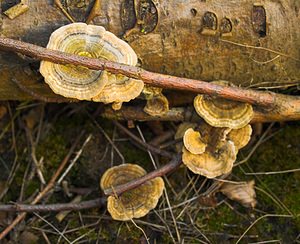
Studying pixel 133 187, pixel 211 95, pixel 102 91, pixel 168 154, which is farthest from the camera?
pixel 168 154

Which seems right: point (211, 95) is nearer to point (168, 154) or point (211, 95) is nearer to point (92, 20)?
point (168, 154)

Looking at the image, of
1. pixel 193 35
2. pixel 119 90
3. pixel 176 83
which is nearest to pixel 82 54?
pixel 119 90

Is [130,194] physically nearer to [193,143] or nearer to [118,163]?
[118,163]

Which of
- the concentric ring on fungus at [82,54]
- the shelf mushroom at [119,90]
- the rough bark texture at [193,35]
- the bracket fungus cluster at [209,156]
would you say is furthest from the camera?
the bracket fungus cluster at [209,156]

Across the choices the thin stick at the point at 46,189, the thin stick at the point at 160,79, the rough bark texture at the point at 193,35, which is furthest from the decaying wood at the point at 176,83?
the thin stick at the point at 46,189

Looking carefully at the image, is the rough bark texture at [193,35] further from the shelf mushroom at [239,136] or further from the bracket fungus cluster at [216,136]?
the shelf mushroom at [239,136]

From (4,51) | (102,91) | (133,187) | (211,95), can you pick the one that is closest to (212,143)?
(211,95)

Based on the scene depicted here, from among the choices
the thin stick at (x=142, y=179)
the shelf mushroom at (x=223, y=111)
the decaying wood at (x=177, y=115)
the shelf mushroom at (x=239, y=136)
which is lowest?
the thin stick at (x=142, y=179)
